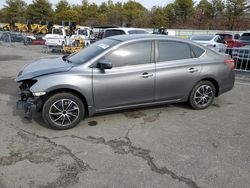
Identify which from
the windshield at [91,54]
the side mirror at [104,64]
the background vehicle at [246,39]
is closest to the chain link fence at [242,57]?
the background vehicle at [246,39]

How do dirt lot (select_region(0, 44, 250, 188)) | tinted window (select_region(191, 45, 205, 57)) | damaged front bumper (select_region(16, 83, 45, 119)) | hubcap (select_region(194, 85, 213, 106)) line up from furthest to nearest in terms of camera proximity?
hubcap (select_region(194, 85, 213, 106)) < tinted window (select_region(191, 45, 205, 57)) < damaged front bumper (select_region(16, 83, 45, 119)) < dirt lot (select_region(0, 44, 250, 188))

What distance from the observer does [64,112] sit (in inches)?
146

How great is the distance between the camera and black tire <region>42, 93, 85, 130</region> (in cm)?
363

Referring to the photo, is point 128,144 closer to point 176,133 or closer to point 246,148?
point 176,133

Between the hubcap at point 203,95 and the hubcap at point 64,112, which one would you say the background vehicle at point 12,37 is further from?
the hubcap at point 203,95

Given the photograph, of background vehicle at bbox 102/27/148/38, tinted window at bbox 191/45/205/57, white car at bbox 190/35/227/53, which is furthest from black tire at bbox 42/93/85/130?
white car at bbox 190/35/227/53

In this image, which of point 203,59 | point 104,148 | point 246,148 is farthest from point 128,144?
point 203,59

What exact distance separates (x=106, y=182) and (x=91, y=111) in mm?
1578

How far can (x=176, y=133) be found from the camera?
12.3 feet

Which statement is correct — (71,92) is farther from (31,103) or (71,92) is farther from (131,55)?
(131,55)

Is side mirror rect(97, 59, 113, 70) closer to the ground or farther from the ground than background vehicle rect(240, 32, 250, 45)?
closer to the ground

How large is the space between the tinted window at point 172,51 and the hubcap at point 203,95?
2.51 feet

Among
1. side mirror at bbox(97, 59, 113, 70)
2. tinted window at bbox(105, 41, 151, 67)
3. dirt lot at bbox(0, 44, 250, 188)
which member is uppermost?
tinted window at bbox(105, 41, 151, 67)

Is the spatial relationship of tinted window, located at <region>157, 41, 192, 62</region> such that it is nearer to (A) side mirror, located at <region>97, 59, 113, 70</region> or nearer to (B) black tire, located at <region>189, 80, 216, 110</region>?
(B) black tire, located at <region>189, 80, 216, 110</region>
